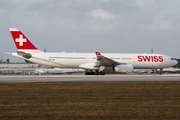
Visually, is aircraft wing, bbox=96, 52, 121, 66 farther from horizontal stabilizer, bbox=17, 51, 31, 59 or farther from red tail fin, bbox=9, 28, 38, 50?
red tail fin, bbox=9, 28, 38, 50

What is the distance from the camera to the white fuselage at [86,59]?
35.5 meters

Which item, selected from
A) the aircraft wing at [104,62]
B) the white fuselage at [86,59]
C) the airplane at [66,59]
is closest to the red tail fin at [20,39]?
the airplane at [66,59]

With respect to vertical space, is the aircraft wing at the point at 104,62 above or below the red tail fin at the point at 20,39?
below

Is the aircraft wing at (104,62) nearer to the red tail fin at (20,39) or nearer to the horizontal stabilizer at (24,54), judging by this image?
the horizontal stabilizer at (24,54)

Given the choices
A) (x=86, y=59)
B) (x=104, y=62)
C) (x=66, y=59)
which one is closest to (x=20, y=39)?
(x=66, y=59)

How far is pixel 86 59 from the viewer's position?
3653 centimetres

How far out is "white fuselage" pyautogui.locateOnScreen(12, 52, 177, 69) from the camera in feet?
116

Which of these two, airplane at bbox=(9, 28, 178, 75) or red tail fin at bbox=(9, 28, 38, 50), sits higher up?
red tail fin at bbox=(9, 28, 38, 50)

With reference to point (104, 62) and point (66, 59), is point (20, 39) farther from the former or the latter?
point (104, 62)

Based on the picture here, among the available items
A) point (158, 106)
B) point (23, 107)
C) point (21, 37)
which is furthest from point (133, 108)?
point (21, 37)

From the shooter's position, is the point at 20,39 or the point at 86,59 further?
the point at 86,59

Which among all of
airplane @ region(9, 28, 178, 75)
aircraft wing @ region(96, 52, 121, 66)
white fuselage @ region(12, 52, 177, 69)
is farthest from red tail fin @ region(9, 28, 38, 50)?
aircraft wing @ region(96, 52, 121, 66)

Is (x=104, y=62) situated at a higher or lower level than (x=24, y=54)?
lower

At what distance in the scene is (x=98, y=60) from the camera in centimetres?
3509
